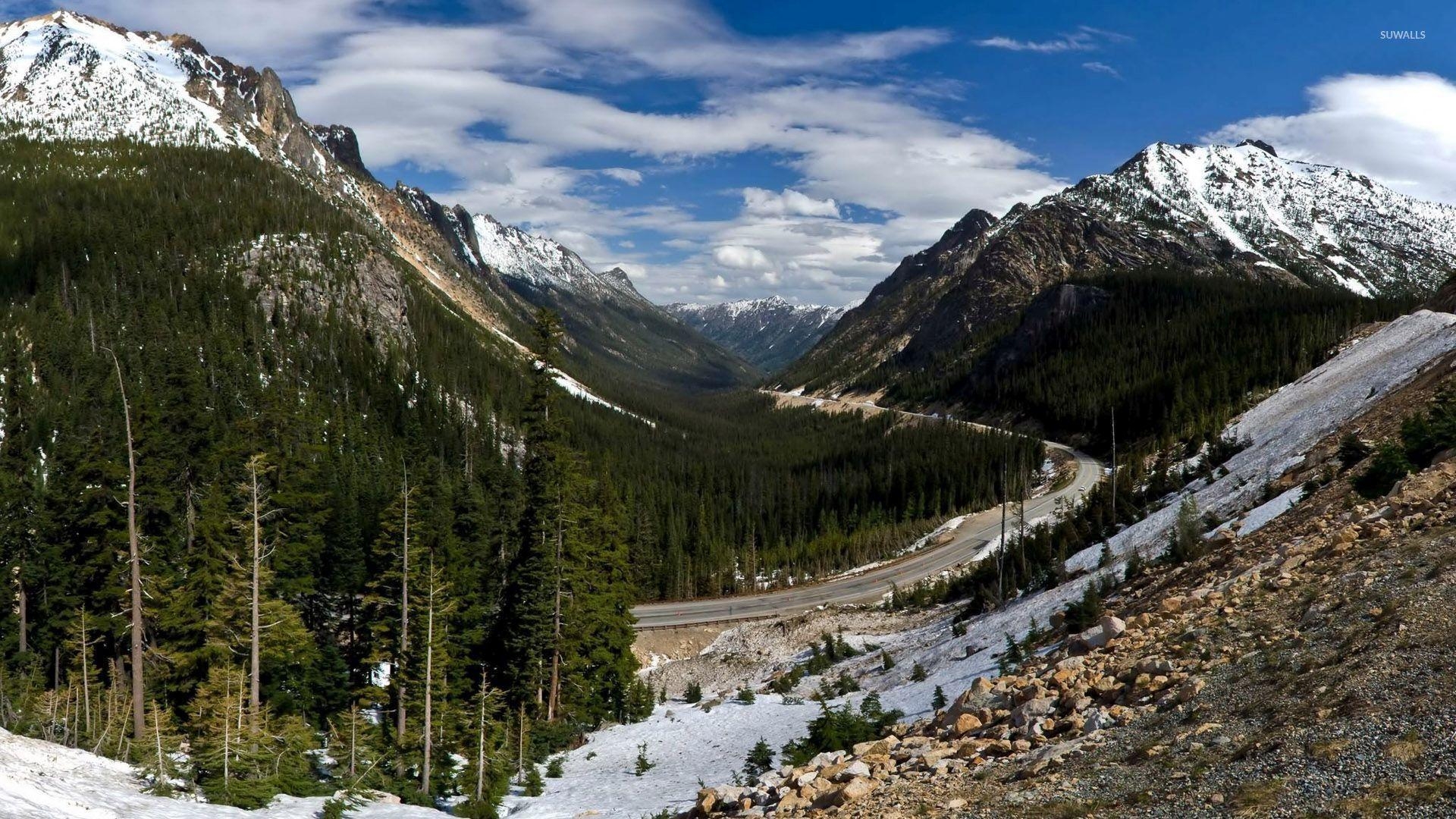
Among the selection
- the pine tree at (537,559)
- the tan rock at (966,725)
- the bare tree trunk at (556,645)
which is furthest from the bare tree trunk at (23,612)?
the tan rock at (966,725)

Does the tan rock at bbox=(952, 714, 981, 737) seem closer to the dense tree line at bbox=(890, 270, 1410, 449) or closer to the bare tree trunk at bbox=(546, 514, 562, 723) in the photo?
the bare tree trunk at bbox=(546, 514, 562, 723)

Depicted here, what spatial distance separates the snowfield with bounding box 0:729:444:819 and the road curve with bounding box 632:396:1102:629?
40953 millimetres

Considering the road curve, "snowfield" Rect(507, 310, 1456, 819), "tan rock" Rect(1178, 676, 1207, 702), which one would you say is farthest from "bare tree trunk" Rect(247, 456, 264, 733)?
the road curve

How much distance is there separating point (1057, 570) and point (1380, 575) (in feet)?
84.4

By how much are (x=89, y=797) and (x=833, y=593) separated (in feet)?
190

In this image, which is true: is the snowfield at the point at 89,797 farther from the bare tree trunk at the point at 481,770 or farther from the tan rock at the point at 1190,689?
the tan rock at the point at 1190,689

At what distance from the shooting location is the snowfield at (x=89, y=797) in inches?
573

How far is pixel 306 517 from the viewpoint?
37.8 metres

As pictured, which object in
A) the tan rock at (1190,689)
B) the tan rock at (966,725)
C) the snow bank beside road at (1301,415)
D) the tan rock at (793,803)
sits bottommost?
the tan rock at (793,803)

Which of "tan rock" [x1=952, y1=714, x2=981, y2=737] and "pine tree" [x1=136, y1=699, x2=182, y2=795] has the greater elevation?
"tan rock" [x1=952, y1=714, x2=981, y2=737]

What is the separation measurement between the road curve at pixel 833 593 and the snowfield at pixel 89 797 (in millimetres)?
40953

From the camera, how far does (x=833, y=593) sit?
2704 inches

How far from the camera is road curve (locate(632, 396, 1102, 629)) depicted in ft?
212

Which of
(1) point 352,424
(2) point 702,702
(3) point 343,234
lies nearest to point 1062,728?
(2) point 702,702
